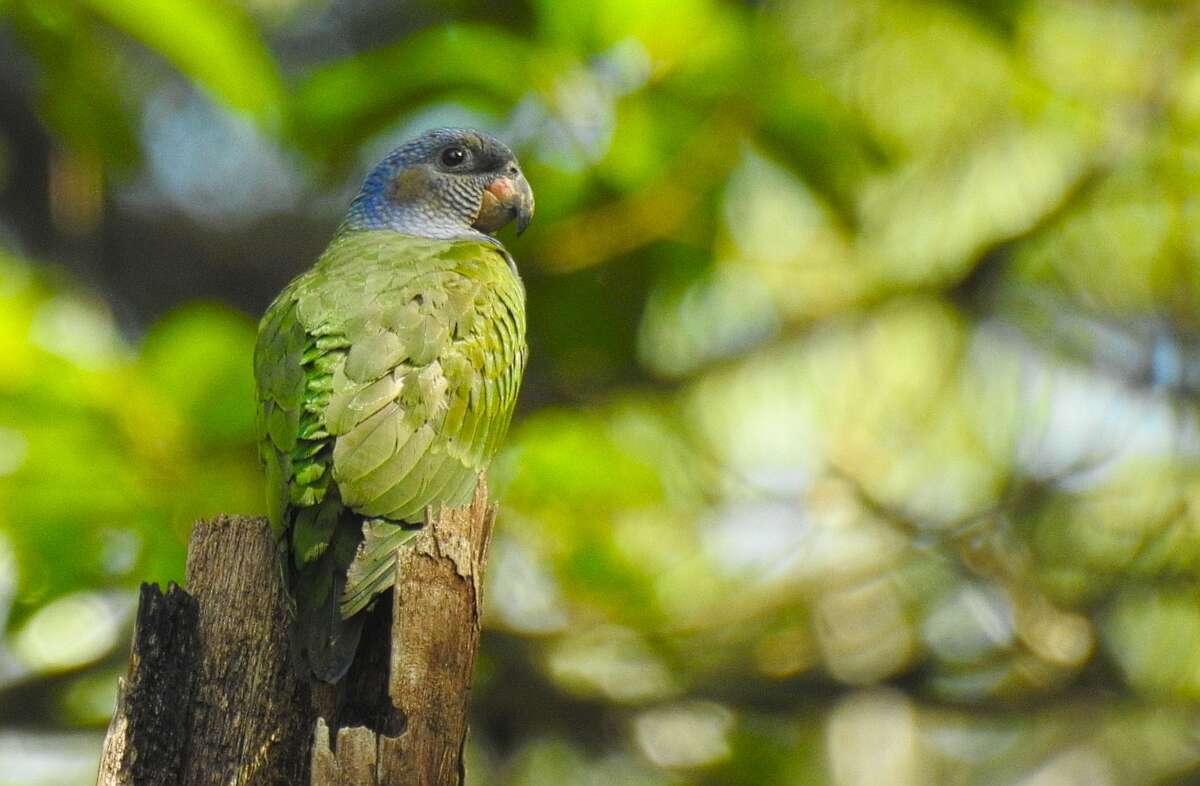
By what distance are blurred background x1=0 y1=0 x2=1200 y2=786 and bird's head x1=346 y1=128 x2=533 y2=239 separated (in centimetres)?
19

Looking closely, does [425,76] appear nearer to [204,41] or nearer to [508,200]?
[508,200]

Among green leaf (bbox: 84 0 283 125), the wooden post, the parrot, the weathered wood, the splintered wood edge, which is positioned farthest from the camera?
green leaf (bbox: 84 0 283 125)

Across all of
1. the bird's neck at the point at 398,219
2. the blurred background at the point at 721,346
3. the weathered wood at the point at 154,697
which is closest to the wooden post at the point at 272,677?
the weathered wood at the point at 154,697

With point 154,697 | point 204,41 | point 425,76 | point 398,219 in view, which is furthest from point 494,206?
point 154,697

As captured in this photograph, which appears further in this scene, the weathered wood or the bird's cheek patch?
the bird's cheek patch

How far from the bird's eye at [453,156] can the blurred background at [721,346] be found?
0.69ft

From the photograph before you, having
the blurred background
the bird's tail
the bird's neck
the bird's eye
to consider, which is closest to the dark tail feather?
the bird's tail

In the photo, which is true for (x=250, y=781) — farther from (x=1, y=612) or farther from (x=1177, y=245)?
(x=1177, y=245)

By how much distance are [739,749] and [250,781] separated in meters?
3.84

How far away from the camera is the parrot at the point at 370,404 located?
3.49 metres

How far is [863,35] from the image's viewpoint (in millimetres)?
7312

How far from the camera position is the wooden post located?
3.09m

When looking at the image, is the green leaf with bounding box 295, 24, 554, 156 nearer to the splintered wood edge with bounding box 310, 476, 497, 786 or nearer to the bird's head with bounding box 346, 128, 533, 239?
the bird's head with bounding box 346, 128, 533, 239

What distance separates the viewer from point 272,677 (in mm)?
3406
